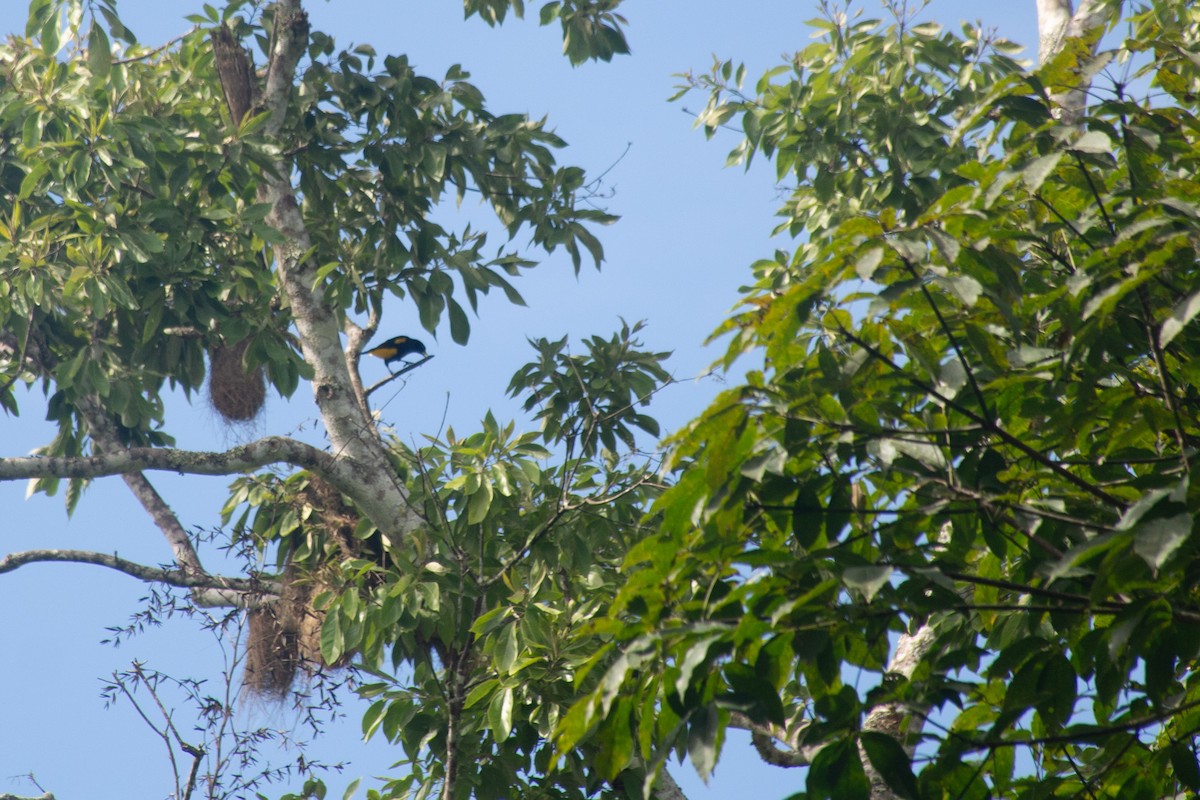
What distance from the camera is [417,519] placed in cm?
459

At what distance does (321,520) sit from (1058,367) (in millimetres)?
3743

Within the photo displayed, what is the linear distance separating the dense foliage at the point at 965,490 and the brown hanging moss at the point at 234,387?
3.91 metres

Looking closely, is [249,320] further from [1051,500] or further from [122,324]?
[1051,500]

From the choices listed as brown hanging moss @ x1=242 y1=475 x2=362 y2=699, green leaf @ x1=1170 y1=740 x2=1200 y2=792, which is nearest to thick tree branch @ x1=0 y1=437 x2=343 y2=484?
brown hanging moss @ x1=242 y1=475 x2=362 y2=699

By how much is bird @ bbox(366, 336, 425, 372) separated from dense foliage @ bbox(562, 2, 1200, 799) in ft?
13.2

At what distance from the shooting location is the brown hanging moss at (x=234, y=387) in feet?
18.1

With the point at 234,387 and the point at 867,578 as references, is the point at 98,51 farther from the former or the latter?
the point at 867,578

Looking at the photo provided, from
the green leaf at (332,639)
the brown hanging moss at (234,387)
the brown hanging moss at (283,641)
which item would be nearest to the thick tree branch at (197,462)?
the brown hanging moss at (283,641)

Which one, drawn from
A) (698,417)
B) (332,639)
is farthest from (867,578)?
(332,639)

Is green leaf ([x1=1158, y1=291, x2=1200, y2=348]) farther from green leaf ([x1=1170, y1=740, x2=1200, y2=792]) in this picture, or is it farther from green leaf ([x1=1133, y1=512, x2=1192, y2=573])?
green leaf ([x1=1170, y1=740, x2=1200, y2=792])

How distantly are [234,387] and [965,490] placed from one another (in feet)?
14.5

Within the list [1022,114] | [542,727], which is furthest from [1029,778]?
[542,727]

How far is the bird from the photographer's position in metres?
Result: 5.98

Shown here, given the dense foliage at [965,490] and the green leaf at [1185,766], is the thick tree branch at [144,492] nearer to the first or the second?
the dense foliage at [965,490]
